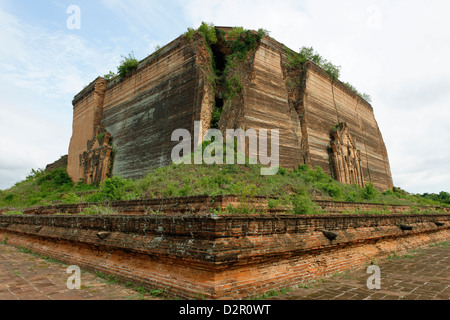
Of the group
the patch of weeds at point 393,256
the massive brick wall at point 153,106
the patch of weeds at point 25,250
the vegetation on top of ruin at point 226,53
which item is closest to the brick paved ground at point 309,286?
the patch of weeds at point 393,256

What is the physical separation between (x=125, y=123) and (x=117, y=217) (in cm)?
1281

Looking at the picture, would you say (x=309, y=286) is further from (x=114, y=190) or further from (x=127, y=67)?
(x=127, y=67)

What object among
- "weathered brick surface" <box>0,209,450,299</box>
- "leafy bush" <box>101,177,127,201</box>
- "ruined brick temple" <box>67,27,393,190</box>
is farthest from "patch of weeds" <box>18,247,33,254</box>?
"ruined brick temple" <box>67,27,393,190</box>

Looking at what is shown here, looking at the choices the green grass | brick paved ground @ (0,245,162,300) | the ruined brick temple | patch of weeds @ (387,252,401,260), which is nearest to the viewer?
brick paved ground @ (0,245,162,300)

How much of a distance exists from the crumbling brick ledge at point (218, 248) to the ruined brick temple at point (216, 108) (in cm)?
701

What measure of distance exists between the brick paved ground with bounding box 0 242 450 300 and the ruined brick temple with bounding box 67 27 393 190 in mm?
7469

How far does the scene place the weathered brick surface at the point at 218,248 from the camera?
2812 mm

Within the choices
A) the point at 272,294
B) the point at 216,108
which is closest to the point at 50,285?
the point at 272,294

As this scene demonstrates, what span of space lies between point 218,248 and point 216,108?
34.2 ft

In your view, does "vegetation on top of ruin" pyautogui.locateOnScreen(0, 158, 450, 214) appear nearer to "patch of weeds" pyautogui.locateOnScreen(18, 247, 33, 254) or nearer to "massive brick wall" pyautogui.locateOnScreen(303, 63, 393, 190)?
"patch of weeds" pyautogui.locateOnScreen(18, 247, 33, 254)

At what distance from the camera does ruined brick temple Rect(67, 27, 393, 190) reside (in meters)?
12.1

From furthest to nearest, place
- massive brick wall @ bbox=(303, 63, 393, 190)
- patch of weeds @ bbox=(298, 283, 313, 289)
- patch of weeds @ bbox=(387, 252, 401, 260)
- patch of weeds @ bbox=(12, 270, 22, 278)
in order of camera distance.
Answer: massive brick wall @ bbox=(303, 63, 393, 190), patch of weeds @ bbox=(387, 252, 401, 260), patch of weeds @ bbox=(12, 270, 22, 278), patch of weeds @ bbox=(298, 283, 313, 289)
